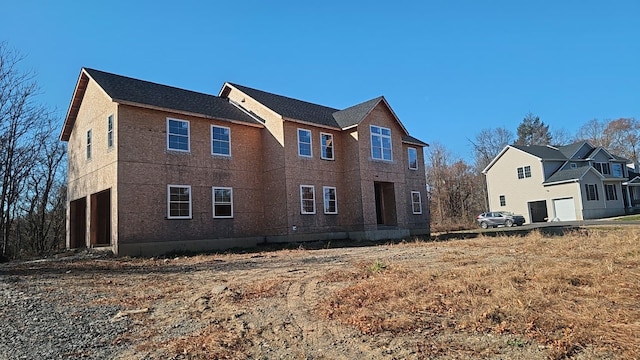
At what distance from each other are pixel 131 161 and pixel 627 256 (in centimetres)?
1658

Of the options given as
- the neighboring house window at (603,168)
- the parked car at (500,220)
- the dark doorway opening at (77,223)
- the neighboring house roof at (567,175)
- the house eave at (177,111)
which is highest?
the house eave at (177,111)

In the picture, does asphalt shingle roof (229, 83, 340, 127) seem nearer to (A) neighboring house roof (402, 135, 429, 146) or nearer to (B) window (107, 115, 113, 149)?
(A) neighboring house roof (402, 135, 429, 146)

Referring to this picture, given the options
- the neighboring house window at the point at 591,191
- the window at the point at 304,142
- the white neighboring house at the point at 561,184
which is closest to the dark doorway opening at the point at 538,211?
the white neighboring house at the point at 561,184

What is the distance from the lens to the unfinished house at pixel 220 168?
17.2 meters

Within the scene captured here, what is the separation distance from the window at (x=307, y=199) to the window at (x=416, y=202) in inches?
351

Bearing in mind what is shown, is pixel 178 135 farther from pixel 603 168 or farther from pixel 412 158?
pixel 603 168

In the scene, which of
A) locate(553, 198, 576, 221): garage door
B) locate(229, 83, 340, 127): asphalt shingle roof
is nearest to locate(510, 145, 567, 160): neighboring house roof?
locate(553, 198, 576, 221): garage door

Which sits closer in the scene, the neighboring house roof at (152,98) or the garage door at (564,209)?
the neighboring house roof at (152,98)

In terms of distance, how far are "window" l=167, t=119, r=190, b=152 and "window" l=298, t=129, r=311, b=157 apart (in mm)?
5568

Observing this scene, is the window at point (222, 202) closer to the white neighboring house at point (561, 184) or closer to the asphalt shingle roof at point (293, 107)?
the asphalt shingle roof at point (293, 107)

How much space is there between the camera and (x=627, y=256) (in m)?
8.95

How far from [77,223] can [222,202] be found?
8.38 metres

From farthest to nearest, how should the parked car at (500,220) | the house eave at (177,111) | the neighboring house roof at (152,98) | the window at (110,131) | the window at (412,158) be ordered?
the parked car at (500,220) < the window at (412,158) < the neighboring house roof at (152,98) < the window at (110,131) < the house eave at (177,111)

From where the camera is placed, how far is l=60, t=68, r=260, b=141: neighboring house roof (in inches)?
699
